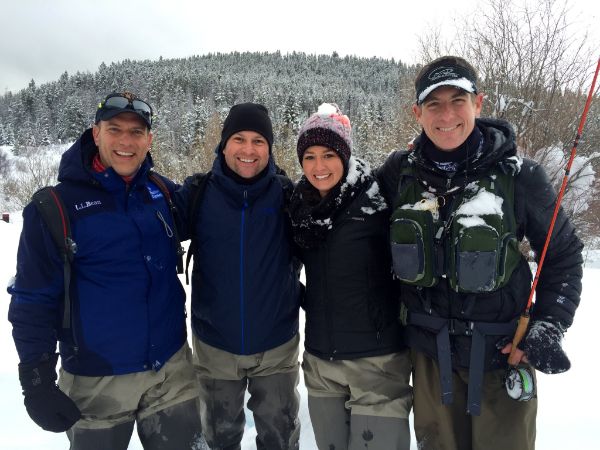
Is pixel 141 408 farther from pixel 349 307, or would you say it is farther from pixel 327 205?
pixel 327 205

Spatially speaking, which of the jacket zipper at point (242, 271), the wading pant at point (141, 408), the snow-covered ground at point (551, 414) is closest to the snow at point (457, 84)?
the jacket zipper at point (242, 271)

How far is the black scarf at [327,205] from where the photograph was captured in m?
2.15

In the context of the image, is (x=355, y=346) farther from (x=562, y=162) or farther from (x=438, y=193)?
(x=562, y=162)

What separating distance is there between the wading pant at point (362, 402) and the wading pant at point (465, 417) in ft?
0.31

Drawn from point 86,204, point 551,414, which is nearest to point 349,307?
point 86,204

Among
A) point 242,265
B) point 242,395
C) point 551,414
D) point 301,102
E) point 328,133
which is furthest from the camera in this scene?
point 301,102

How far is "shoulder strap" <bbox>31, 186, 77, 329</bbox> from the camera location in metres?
1.89

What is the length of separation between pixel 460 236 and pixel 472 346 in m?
0.52

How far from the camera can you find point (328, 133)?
7.36 ft

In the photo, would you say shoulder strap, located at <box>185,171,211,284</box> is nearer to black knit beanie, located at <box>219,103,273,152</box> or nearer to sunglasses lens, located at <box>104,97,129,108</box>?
black knit beanie, located at <box>219,103,273,152</box>

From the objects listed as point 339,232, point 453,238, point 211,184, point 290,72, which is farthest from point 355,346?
point 290,72

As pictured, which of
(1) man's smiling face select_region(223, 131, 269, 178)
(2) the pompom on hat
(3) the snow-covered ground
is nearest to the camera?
(2) the pompom on hat

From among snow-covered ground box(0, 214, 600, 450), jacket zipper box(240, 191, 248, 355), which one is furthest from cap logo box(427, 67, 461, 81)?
snow-covered ground box(0, 214, 600, 450)

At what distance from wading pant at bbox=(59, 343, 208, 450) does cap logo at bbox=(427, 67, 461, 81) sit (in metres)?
2.02
